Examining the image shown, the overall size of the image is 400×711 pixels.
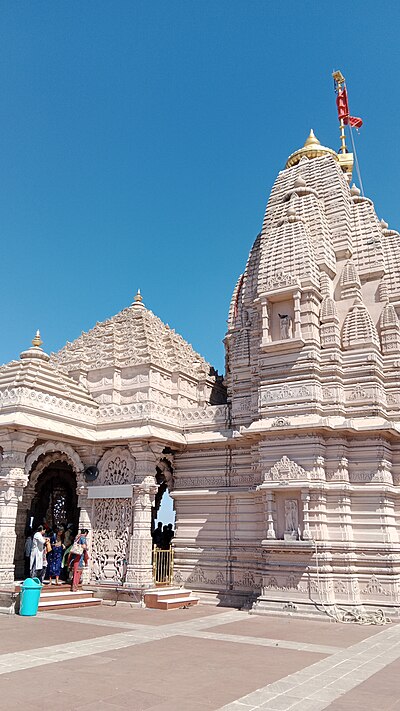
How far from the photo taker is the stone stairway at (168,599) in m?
15.5

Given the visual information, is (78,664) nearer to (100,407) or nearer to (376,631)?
A: (376,631)

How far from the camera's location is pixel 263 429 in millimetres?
15992

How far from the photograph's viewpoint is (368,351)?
16.7 m

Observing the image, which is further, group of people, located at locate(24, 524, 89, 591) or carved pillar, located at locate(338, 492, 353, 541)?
group of people, located at locate(24, 524, 89, 591)

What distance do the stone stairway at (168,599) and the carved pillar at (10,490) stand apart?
3.61 meters

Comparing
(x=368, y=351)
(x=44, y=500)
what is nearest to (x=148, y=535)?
(x=44, y=500)

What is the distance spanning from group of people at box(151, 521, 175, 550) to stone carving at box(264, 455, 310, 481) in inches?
225

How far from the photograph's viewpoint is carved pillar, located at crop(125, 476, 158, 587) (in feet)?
53.3

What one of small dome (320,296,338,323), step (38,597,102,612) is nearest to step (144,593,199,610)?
step (38,597,102,612)

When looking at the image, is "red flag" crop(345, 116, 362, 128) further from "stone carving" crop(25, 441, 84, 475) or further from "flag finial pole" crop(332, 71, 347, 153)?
"stone carving" crop(25, 441, 84, 475)

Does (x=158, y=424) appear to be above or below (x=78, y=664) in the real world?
above

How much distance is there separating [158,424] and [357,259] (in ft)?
27.6

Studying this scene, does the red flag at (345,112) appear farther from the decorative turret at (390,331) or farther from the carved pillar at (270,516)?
the carved pillar at (270,516)

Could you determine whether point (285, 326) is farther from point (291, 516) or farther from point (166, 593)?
point (166, 593)
